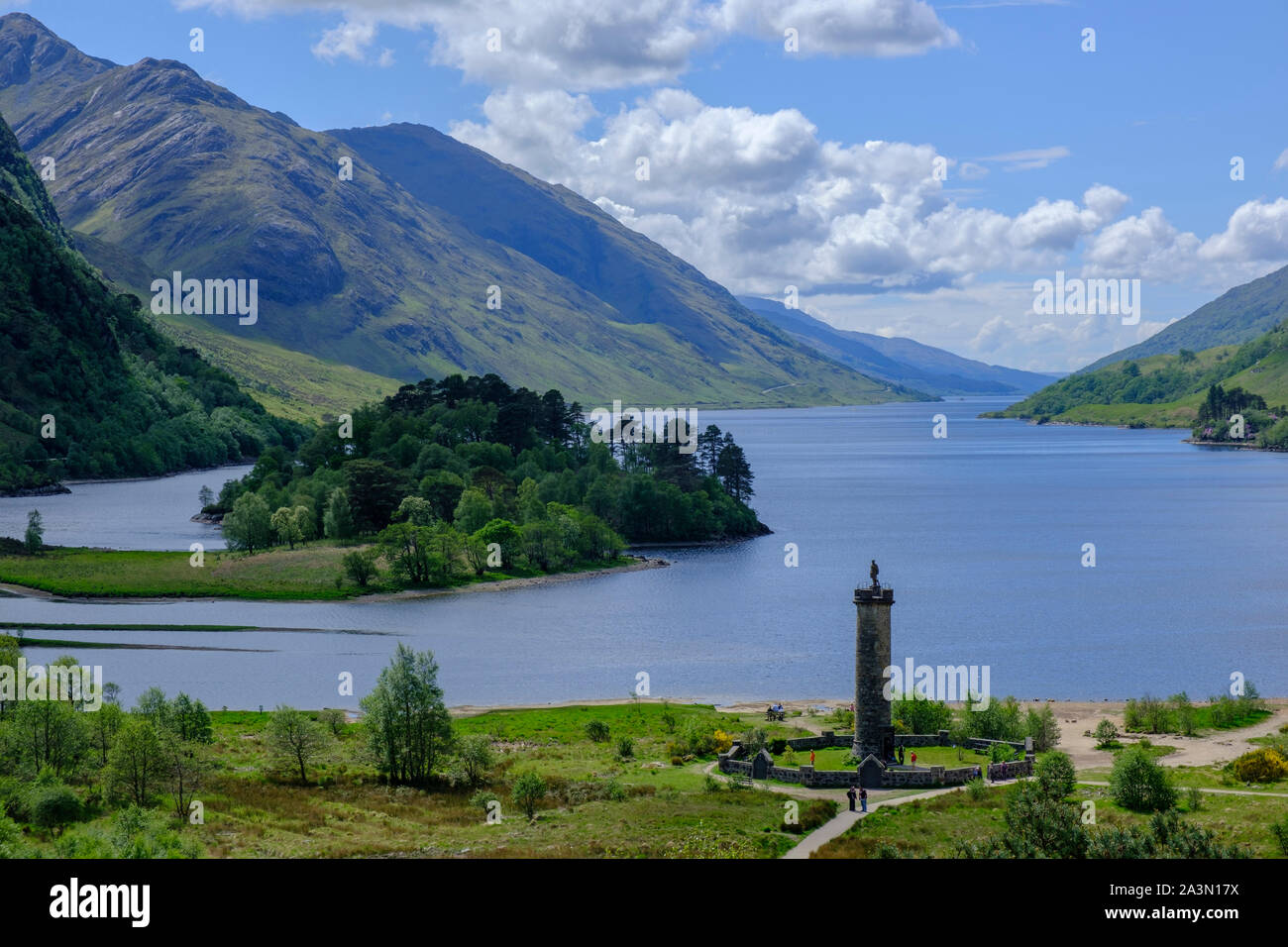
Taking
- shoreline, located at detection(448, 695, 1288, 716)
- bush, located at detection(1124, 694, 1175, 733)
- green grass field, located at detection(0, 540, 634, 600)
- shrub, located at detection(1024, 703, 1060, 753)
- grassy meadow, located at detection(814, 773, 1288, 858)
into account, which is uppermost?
green grass field, located at detection(0, 540, 634, 600)

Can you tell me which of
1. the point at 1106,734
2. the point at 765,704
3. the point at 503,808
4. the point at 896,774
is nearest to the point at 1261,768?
the point at 1106,734

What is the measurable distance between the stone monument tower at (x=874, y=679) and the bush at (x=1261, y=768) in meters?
16.6

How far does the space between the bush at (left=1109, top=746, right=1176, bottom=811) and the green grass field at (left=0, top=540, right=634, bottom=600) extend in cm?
9988

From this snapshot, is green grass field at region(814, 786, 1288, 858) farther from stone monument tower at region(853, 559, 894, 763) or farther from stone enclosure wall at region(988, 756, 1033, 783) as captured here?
stone monument tower at region(853, 559, 894, 763)

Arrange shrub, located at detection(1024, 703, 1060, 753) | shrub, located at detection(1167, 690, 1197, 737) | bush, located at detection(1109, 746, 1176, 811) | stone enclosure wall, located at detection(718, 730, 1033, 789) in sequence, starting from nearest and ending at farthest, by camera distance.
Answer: bush, located at detection(1109, 746, 1176, 811) < stone enclosure wall, located at detection(718, 730, 1033, 789) < shrub, located at detection(1024, 703, 1060, 753) < shrub, located at detection(1167, 690, 1197, 737)

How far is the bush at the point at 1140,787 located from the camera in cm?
5094

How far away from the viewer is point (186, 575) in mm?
140125

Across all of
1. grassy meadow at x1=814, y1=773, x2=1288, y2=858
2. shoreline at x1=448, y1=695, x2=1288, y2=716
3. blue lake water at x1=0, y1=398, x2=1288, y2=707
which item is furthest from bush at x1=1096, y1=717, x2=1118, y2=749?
blue lake water at x1=0, y1=398, x2=1288, y2=707

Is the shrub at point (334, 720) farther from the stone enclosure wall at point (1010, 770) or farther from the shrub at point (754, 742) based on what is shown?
the stone enclosure wall at point (1010, 770)

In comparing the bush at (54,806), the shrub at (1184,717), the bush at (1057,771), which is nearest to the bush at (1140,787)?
the bush at (1057,771)

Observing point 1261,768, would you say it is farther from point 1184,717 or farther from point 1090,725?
point 1090,725

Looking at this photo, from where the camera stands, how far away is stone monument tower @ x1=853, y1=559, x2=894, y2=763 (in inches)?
2313

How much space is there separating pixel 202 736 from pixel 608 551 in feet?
338
